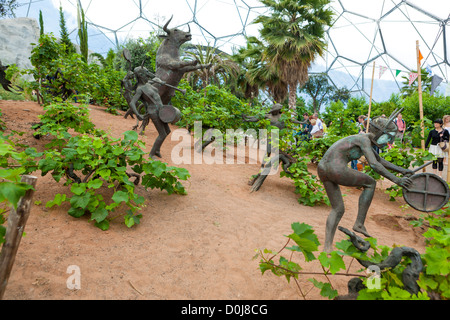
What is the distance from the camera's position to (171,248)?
2883mm

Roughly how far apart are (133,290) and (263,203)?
10.1 feet

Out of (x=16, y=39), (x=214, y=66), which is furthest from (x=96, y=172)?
(x=16, y=39)

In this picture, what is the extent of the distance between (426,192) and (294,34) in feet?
42.8

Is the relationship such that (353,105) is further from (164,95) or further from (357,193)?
(164,95)

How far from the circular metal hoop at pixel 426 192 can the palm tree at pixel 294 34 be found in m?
11.8

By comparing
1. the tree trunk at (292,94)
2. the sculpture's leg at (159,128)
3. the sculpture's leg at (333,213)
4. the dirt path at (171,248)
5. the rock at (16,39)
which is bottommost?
the dirt path at (171,248)

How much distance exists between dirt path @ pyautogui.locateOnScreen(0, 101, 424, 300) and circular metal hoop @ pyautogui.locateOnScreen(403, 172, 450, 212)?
39.5 inches

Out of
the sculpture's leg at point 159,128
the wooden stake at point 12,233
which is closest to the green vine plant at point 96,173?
the wooden stake at point 12,233

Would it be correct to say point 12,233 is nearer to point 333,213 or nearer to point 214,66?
point 333,213

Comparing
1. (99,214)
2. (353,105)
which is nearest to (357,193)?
(99,214)

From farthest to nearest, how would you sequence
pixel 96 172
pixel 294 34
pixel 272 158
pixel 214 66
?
pixel 214 66 → pixel 294 34 → pixel 272 158 → pixel 96 172

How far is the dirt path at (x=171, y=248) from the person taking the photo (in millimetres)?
2166

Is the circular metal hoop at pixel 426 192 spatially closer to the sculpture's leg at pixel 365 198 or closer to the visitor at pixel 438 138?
the sculpture's leg at pixel 365 198
